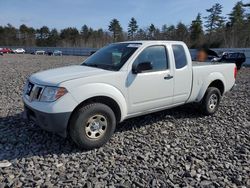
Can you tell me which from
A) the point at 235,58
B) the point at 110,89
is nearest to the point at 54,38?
the point at 235,58

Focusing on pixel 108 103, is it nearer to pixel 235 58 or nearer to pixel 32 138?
pixel 32 138

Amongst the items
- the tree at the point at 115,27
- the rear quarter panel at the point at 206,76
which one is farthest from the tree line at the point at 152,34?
the rear quarter panel at the point at 206,76

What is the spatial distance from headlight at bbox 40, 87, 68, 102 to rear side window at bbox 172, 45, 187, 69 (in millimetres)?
2556

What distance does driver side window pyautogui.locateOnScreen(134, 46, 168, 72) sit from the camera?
502cm

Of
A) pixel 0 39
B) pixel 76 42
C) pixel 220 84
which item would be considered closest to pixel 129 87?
pixel 220 84

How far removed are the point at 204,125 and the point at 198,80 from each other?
1.03m

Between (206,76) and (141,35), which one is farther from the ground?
(141,35)

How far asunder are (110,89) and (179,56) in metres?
1.99

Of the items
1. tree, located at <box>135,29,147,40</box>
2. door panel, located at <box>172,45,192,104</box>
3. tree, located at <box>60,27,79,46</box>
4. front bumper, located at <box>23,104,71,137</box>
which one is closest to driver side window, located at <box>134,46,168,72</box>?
door panel, located at <box>172,45,192,104</box>

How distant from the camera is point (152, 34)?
69062 mm

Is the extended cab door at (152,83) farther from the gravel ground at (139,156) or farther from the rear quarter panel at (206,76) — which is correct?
the rear quarter panel at (206,76)

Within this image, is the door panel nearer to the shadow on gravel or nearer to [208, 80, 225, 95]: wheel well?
the shadow on gravel

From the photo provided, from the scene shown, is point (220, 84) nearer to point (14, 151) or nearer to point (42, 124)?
point (42, 124)

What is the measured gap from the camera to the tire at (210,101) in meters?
6.31
